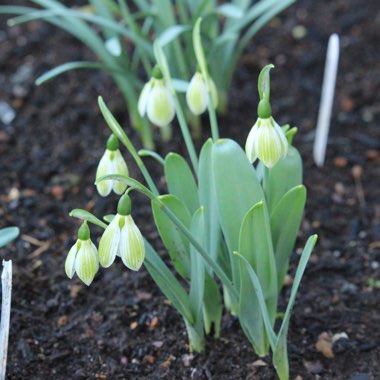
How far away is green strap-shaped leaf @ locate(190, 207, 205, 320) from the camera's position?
1840 mm

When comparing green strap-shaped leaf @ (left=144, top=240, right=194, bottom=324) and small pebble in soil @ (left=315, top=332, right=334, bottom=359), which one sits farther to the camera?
small pebble in soil @ (left=315, top=332, right=334, bottom=359)

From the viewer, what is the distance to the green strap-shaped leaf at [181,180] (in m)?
1.97

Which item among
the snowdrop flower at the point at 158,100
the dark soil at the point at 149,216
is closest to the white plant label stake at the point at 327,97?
the dark soil at the point at 149,216

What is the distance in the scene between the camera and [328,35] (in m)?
3.68

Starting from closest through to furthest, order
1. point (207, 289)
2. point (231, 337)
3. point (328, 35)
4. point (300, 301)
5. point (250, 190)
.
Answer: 1. point (250, 190)
2. point (207, 289)
3. point (231, 337)
4. point (300, 301)
5. point (328, 35)

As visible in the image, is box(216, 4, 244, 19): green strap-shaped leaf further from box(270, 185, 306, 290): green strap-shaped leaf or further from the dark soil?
box(270, 185, 306, 290): green strap-shaped leaf

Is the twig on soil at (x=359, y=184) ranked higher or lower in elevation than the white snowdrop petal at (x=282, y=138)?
lower

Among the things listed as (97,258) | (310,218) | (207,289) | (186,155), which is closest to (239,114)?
(186,155)

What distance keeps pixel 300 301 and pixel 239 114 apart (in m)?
1.13

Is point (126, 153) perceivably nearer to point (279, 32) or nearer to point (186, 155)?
point (186, 155)

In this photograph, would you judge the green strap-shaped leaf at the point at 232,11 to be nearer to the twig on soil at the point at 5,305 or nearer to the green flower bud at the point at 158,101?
the green flower bud at the point at 158,101

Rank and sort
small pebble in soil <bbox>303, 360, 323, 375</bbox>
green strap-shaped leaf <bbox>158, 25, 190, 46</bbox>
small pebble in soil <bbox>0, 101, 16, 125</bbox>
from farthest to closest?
small pebble in soil <bbox>0, 101, 16, 125</bbox>
green strap-shaped leaf <bbox>158, 25, 190, 46</bbox>
small pebble in soil <bbox>303, 360, 323, 375</bbox>

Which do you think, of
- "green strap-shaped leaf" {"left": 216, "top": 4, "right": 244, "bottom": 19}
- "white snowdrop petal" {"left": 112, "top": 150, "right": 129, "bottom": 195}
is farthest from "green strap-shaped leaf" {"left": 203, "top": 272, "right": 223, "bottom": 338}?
"green strap-shaped leaf" {"left": 216, "top": 4, "right": 244, "bottom": 19}

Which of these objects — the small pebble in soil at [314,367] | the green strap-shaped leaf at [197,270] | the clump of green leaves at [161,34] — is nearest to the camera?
the green strap-shaped leaf at [197,270]
